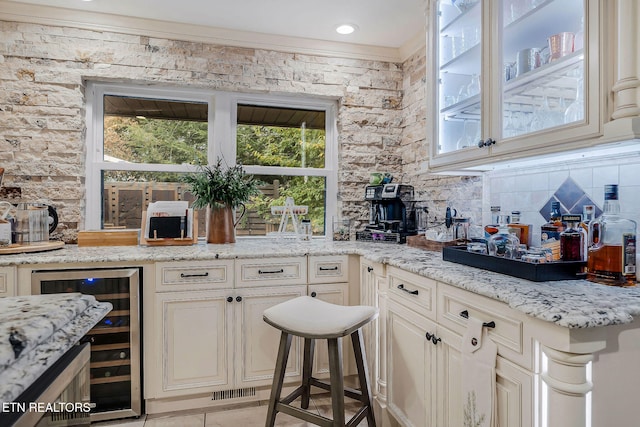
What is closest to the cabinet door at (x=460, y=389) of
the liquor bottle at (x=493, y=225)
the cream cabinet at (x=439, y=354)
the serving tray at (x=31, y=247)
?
the cream cabinet at (x=439, y=354)

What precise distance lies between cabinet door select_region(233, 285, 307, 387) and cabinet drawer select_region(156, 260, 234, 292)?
4.8 inches

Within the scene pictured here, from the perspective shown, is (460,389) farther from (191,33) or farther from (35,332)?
(191,33)

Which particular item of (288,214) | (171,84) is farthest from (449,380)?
(171,84)

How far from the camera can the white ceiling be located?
238 centimetres

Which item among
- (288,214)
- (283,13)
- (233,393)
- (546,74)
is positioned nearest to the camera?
(546,74)

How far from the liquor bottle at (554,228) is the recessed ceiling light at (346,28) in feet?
5.99

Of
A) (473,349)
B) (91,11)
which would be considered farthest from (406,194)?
(91,11)

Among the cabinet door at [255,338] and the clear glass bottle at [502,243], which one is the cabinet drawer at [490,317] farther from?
the cabinet door at [255,338]

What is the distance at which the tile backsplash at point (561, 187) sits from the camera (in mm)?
1404

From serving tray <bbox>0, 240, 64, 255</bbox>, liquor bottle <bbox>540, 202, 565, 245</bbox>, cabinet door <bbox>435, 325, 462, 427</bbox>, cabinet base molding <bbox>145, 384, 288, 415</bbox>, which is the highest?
liquor bottle <bbox>540, 202, 565, 245</bbox>

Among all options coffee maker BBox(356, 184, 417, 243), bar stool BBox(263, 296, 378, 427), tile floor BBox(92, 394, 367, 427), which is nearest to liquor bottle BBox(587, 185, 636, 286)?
bar stool BBox(263, 296, 378, 427)

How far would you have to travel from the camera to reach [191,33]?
2.66 m

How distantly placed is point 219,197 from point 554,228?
1948 millimetres

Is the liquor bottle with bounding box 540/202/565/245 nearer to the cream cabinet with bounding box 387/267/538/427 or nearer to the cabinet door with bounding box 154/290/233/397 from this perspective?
the cream cabinet with bounding box 387/267/538/427
